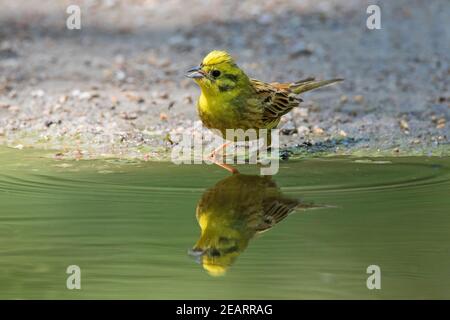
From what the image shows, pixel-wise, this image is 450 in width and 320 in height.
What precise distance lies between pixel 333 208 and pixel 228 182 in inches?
42.2

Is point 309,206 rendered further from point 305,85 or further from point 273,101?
point 305,85

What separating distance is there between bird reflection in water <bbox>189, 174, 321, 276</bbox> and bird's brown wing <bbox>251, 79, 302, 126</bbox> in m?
0.92

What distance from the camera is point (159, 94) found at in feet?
32.9

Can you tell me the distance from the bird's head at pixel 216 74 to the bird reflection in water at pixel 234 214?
81 centimetres

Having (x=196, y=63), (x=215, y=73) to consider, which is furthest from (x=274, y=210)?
(x=196, y=63)

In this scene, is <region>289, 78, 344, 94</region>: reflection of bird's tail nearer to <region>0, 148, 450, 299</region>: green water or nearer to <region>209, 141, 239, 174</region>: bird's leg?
<region>209, 141, 239, 174</region>: bird's leg

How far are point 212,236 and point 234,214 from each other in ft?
1.65

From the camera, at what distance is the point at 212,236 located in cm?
574

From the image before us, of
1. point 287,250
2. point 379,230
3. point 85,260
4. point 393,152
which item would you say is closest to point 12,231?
point 85,260

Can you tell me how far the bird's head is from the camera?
7.71 meters

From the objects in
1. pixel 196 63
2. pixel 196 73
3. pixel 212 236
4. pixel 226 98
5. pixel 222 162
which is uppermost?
pixel 196 63

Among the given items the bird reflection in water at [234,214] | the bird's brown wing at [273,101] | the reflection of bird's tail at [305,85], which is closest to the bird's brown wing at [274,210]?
the bird reflection in water at [234,214]

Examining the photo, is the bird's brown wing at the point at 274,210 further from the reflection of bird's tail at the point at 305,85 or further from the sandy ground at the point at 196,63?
the reflection of bird's tail at the point at 305,85

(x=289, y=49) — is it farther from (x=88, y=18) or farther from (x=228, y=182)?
(x=228, y=182)
